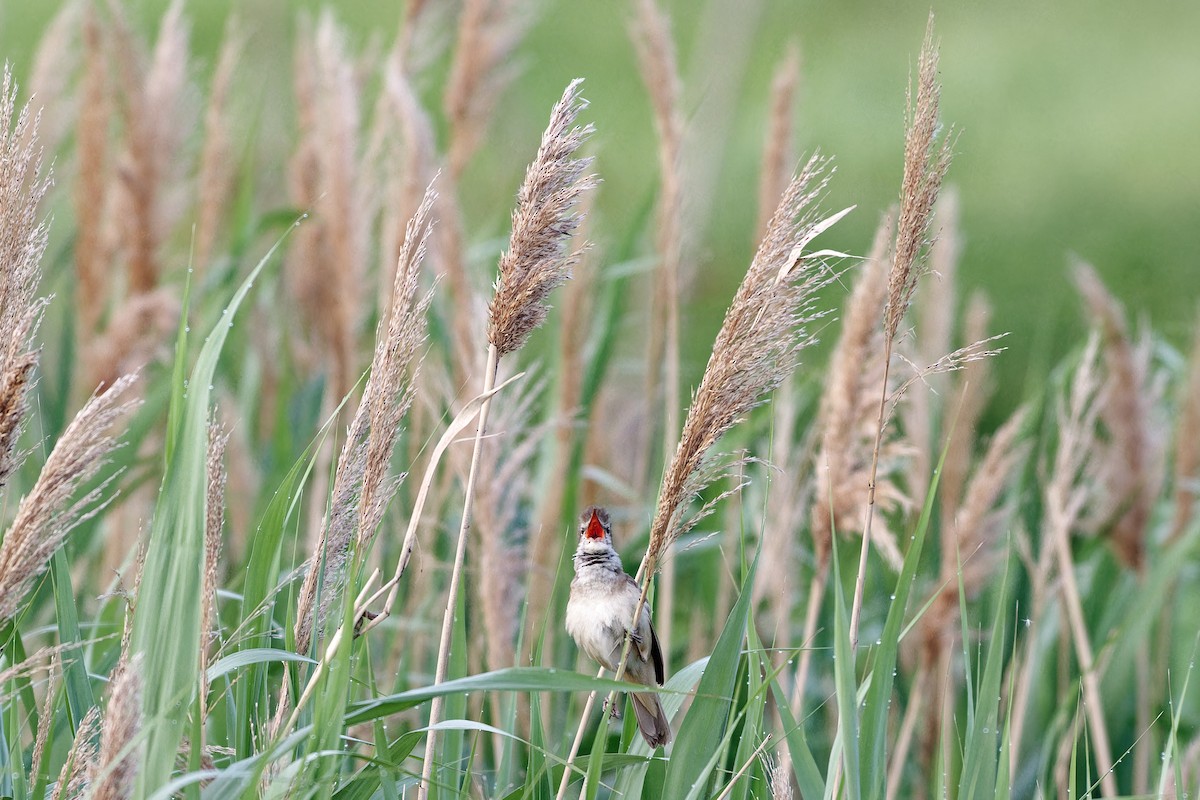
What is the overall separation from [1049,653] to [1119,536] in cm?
37

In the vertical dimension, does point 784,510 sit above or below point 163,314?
below

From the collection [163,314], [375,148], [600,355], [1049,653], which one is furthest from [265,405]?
[1049,653]

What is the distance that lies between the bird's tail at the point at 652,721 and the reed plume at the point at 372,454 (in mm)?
562

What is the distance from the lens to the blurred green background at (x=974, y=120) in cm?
640

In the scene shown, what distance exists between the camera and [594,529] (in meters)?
1.99

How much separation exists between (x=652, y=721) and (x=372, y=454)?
0.71 metres

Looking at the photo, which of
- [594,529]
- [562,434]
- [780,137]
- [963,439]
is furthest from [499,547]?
[780,137]

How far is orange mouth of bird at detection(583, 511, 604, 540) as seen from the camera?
1979 millimetres

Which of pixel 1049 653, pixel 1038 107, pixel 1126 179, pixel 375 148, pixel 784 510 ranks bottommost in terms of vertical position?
pixel 1049 653

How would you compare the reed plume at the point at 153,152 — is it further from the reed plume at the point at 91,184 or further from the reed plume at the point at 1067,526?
the reed plume at the point at 1067,526

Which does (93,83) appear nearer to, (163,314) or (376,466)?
(163,314)

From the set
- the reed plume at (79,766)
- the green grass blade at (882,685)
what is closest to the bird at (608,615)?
the green grass blade at (882,685)

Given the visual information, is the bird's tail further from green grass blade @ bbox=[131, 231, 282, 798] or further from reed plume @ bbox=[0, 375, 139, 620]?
reed plume @ bbox=[0, 375, 139, 620]

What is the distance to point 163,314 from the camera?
3.18 m
